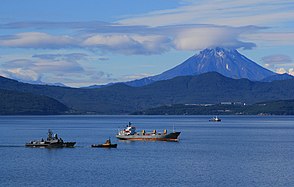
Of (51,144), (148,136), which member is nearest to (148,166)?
(51,144)

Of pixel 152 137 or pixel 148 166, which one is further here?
pixel 152 137

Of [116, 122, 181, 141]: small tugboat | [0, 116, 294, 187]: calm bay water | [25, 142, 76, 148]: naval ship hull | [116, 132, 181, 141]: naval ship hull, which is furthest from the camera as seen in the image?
[116, 122, 181, 141]: small tugboat

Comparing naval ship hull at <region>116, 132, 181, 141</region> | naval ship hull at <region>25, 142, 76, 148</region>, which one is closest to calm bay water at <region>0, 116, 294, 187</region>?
naval ship hull at <region>25, 142, 76, 148</region>

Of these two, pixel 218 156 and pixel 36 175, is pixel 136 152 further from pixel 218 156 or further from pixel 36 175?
pixel 36 175

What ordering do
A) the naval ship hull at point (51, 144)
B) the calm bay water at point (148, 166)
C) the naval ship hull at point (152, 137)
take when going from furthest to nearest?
the naval ship hull at point (152, 137) < the naval ship hull at point (51, 144) < the calm bay water at point (148, 166)

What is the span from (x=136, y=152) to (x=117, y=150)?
557 centimetres

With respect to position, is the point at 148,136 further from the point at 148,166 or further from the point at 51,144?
the point at 148,166

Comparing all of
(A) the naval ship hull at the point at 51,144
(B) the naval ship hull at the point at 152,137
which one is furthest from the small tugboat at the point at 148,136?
(A) the naval ship hull at the point at 51,144

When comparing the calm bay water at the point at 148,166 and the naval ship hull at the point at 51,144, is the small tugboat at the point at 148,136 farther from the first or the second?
the naval ship hull at the point at 51,144

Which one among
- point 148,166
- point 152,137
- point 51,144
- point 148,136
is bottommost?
point 148,166

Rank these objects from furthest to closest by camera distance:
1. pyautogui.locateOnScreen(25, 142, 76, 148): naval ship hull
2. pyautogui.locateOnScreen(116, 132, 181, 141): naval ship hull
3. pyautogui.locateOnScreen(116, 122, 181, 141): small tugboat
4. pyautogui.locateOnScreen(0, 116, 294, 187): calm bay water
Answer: pyautogui.locateOnScreen(116, 122, 181, 141): small tugboat < pyautogui.locateOnScreen(116, 132, 181, 141): naval ship hull < pyautogui.locateOnScreen(25, 142, 76, 148): naval ship hull < pyautogui.locateOnScreen(0, 116, 294, 187): calm bay water

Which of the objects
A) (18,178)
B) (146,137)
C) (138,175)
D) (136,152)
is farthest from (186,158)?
(146,137)

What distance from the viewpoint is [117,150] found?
120 metres

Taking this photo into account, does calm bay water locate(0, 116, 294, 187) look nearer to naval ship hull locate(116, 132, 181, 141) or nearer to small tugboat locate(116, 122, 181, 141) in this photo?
naval ship hull locate(116, 132, 181, 141)
